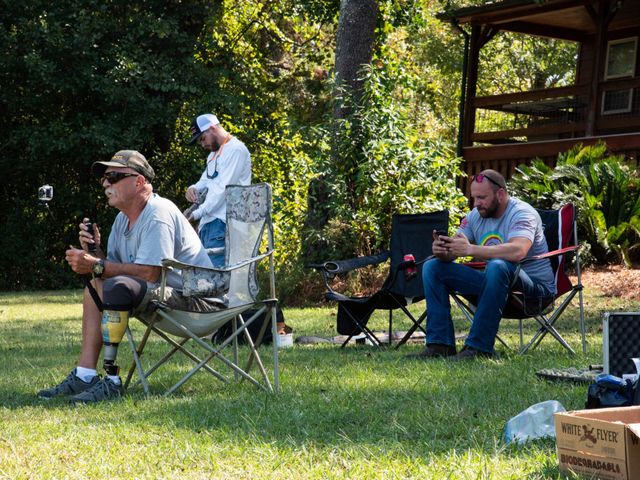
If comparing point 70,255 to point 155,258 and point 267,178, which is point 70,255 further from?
point 267,178

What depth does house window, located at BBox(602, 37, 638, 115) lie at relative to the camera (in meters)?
18.1

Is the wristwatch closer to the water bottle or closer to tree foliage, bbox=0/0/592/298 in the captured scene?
the water bottle

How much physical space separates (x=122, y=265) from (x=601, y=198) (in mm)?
9273

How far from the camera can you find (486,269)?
A: 6473 millimetres

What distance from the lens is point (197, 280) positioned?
514 centimetres

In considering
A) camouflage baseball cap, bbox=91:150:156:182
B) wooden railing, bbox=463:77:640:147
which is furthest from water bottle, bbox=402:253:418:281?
wooden railing, bbox=463:77:640:147

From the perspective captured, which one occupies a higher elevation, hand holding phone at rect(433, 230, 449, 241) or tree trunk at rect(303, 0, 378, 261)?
tree trunk at rect(303, 0, 378, 261)

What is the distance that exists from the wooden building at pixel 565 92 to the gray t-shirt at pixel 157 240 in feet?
36.8

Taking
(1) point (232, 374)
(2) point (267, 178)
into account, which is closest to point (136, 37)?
(2) point (267, 178)

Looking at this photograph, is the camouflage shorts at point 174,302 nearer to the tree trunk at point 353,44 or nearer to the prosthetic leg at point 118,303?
the prosthetic leg at point 118,303

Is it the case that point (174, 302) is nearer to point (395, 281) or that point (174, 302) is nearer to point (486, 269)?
point (486, 269)

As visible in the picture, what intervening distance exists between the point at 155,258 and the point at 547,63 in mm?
27049

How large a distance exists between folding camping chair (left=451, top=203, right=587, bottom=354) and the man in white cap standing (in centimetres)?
167

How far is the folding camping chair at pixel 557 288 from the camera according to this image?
21.5 feet
